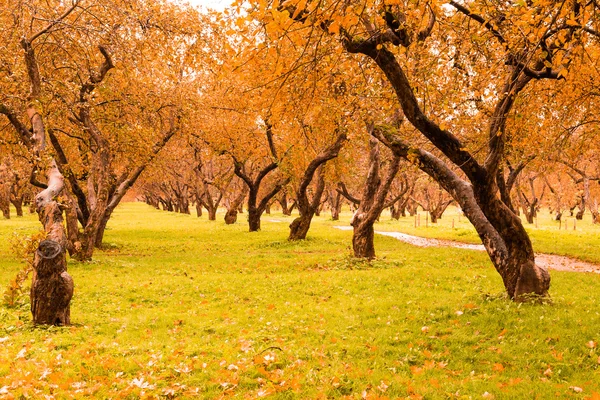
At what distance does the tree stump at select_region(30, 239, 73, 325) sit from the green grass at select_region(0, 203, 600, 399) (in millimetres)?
339

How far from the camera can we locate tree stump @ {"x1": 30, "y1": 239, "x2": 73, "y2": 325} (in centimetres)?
951

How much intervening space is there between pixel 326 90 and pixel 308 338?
855cm

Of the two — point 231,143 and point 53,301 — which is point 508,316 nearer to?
point 53,301

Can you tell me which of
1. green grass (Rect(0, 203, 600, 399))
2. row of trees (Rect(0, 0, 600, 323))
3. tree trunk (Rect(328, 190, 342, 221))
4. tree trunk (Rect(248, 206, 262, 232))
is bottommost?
green grass (Rect(0, 203, 600, 399))

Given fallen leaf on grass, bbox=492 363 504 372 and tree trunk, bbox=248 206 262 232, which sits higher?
tree trunk, bbox=248 206 262 232

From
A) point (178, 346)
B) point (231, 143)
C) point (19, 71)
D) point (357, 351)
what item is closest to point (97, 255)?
point (19, 71)

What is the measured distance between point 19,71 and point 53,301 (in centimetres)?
862

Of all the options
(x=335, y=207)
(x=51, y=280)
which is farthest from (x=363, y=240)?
(x=335, y=207)

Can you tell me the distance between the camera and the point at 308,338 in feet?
30.3

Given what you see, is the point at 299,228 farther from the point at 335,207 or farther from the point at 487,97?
the point at 335,207

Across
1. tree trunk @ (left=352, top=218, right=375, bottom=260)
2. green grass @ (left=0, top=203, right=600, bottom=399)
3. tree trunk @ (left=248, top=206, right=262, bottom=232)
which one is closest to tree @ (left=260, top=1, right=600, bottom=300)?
green grass @ (left=0, top=203, right=600, bottom=399)

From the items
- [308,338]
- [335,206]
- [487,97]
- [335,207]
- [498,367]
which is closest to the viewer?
[498,367]

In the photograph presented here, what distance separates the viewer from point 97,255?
2172 centimetres

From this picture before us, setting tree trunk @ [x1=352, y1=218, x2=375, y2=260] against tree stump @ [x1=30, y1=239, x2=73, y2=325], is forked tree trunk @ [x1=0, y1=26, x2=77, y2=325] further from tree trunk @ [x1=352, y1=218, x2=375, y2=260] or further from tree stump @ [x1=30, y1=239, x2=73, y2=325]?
tree trunk @ [x1=352, y1=218, x2=375, y2=260]
